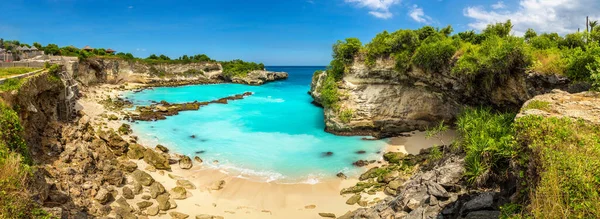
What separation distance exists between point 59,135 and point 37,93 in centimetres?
313

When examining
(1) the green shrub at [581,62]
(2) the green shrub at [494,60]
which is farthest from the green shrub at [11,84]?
(1) the green shrub at [581,62]

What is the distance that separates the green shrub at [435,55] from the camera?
17419mm

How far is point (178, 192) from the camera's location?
1462cm

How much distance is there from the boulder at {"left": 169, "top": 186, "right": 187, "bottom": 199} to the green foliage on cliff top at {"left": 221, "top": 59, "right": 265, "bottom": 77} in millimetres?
67399

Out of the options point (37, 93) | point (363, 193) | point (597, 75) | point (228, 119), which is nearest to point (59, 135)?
point (37, 93)

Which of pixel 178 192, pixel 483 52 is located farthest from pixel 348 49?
pixel 178 192

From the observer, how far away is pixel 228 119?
32562 mm

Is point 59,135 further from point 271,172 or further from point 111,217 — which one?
point 271,172

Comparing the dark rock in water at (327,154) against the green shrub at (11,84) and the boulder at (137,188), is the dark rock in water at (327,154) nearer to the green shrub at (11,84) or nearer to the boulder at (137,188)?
the boulder at (137,188)

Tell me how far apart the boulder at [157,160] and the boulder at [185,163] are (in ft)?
2.31

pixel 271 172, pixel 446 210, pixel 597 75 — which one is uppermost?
pixel 597 75

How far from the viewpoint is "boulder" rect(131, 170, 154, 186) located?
49.5ft

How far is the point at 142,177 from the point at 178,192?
2267 millimetres

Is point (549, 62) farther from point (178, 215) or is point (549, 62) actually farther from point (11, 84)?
point (11, 84)
